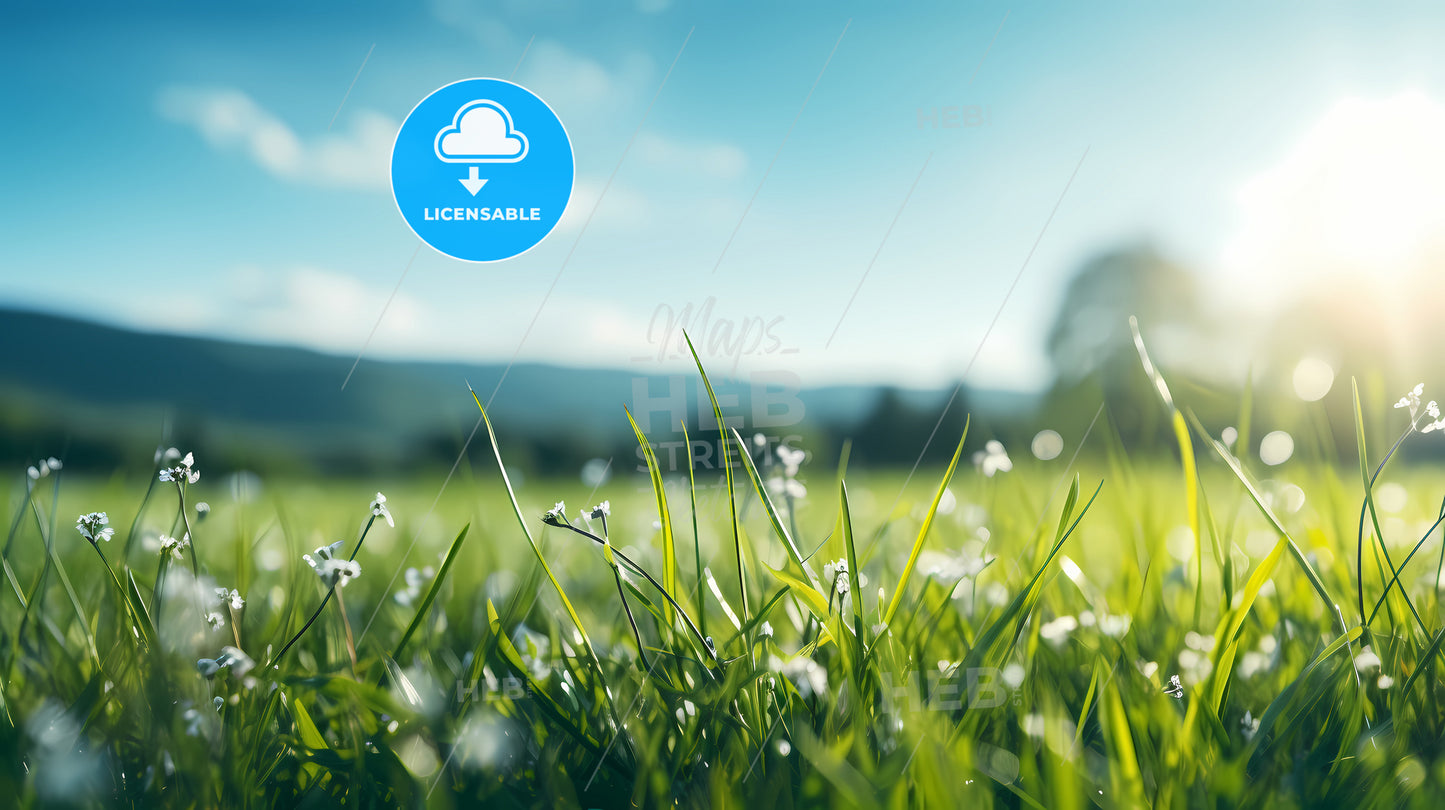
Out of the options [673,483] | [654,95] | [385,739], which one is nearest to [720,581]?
[673,483]

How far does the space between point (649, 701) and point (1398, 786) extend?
0.74 metres

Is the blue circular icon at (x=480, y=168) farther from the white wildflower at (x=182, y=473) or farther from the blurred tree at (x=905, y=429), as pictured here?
the blurred tree at (x=905, y=429)

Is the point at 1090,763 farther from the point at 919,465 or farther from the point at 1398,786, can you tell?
the point at 919,465

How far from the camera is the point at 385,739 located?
2.37 ft

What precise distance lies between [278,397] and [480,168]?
0.61 m

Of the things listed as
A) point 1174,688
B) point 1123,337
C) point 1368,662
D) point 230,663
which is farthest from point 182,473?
point 1123,337

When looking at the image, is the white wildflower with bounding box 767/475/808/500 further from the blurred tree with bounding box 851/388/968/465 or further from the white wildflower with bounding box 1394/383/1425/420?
the white wildflower with bounding box 1394/383/1425/420

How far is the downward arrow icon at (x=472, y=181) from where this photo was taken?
3.83ft

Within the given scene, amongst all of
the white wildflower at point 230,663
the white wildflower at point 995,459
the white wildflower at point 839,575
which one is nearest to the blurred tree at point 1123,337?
the white wildflower at point 995,459

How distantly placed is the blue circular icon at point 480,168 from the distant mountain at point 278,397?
23cm

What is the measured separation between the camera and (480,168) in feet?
3.82

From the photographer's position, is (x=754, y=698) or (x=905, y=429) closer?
(x=754, y=698)

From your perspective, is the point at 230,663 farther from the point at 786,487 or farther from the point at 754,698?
the point at 786,487

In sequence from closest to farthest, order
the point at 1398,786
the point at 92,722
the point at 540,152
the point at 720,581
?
the point at 1398,786 → the point at 92,722 → the point at 540,152 → the point at 720,581
